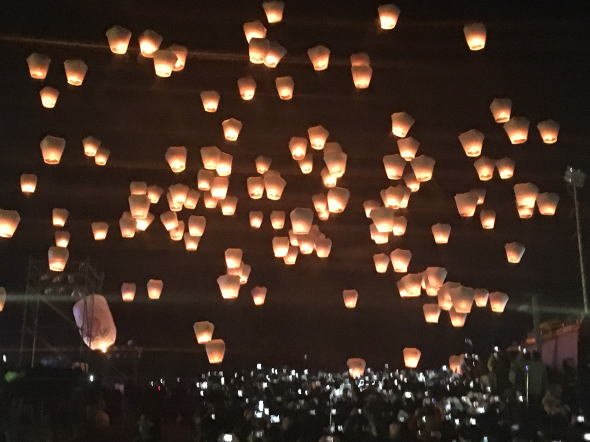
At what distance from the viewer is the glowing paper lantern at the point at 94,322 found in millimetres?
10273

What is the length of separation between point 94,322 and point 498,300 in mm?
6260

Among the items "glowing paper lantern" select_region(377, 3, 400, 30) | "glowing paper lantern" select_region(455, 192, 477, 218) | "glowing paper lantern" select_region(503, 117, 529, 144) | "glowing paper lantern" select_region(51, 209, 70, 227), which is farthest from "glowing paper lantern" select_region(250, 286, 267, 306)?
"glowing paper lantern" select_region(377, 3, 400, 30)

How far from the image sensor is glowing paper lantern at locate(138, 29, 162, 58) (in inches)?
390

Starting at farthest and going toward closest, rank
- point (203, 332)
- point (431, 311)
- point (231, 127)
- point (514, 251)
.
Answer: point (431, 311)
point (203, 332)
point (514, 251)
point (231, 127)

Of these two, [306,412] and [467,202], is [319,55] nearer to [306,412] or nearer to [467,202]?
[467,202]

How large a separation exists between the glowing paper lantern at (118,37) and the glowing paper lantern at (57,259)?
10.2 feet

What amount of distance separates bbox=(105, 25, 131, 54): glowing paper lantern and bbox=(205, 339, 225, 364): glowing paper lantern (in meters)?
4.92

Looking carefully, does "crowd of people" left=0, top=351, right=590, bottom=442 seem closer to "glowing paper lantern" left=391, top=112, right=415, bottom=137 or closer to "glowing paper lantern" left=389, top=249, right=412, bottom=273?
"glowing paper lantern" left=389, top=249, right=412, bottom=273

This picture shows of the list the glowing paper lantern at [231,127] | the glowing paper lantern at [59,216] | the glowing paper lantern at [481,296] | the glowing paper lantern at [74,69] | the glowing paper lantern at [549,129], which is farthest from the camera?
the glowing paper lantern at [59,216]

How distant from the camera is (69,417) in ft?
22.0

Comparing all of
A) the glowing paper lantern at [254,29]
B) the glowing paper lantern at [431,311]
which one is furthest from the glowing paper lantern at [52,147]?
the glowing paper lantern at [431,311]

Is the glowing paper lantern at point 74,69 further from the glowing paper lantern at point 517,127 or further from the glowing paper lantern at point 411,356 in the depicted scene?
the glowing paper lantern at point 411,356

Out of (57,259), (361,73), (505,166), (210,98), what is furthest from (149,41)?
(505,166)

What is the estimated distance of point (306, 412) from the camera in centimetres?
635
